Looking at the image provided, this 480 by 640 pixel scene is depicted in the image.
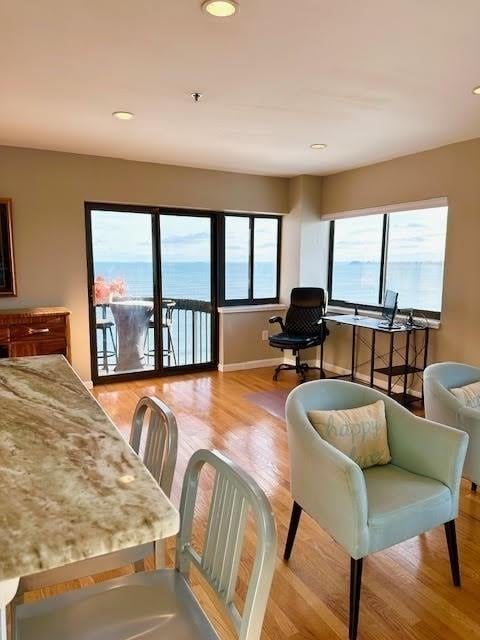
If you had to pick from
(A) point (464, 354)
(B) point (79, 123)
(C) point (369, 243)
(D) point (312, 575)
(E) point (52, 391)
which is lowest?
(D) point (312, 575)

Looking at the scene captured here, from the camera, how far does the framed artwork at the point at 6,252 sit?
426cm

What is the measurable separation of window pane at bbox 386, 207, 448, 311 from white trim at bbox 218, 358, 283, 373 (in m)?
1.83

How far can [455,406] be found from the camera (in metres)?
2.47

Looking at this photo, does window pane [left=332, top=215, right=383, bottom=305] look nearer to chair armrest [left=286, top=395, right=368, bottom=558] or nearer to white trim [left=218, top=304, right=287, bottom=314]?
white trim [left=218, top=304, right=287, bottom=314]

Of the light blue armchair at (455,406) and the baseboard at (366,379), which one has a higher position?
the light blue armchair at (455,406)

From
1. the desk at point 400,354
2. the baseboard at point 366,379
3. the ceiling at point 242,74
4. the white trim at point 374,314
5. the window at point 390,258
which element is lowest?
the baseboard at point 366,379

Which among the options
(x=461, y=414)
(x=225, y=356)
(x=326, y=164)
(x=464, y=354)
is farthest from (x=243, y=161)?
(x=461, y=414)

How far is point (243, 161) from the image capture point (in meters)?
4.89

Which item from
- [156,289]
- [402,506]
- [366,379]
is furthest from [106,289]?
[402,506]

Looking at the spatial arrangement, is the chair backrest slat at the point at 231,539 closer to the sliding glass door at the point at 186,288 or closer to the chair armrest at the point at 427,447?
the chair armrest at the point at 427,447

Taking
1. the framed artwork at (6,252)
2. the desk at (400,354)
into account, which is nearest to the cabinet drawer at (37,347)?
the framed artwork at (6,252)

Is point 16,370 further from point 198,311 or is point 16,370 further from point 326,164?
point 326,164

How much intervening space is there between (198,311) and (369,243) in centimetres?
221

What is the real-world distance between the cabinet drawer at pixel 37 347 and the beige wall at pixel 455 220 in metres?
3.61
